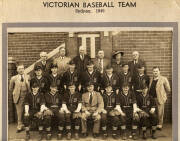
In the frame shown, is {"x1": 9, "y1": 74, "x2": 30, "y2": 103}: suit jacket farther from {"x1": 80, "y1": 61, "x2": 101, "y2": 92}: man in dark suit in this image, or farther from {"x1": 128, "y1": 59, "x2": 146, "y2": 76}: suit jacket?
{"x1": 128, "y1": 59, "x2": 146, "y2": 76}: suit jacket

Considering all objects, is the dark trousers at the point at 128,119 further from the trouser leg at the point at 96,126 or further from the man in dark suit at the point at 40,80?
the man in dark suit at the point at 40,80

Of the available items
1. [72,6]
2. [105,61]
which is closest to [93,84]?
[105,61]

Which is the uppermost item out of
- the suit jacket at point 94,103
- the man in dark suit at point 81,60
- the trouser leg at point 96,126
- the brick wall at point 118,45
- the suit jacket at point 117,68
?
the brick wall at point 118,45

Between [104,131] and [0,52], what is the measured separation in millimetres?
294

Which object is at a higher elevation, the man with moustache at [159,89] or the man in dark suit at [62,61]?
the man in dark suit at [62,61]

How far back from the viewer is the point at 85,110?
1.70 ft

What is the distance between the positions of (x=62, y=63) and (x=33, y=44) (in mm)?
77

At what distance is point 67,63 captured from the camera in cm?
52

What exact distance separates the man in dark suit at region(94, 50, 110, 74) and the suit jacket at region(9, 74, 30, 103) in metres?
0.16

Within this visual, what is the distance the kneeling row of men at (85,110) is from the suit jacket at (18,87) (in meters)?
0.01

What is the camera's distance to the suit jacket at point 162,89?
0.52m

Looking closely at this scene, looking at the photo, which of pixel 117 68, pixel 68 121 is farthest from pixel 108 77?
pixel 68 121

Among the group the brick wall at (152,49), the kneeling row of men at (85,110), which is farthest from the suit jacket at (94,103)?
the brick wall at (152,49)

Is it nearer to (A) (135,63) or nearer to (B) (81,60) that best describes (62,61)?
(B) (81,60)
